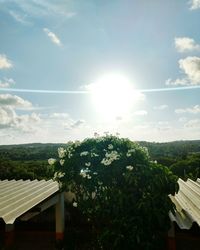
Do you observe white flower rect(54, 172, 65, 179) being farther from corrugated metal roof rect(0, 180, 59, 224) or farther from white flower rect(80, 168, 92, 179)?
corrugated metal roof rect(0, 180, 59, 224)

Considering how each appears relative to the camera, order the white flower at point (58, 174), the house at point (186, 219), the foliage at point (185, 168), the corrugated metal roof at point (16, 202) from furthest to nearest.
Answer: the foliage at point (185, 168)
the white flower at point (58, 174)
the corrugated metal roof at point (16, 202)
the house at point (186, 219)

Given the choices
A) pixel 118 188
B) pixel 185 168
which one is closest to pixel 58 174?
pixel 118 188

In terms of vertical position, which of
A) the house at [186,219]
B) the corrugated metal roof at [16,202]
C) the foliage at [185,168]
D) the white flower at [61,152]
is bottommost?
the house at [186,219]

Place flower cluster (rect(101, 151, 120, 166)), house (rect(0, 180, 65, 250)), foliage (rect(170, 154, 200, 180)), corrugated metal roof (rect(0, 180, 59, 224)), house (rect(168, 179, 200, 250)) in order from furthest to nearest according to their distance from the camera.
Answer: foliage (rect(170, 154, 200, 180)) → flower cluster (rect(101, 151, 120, 166)) → house (rect(0, 180, 65, 250)) → corrugated metal roof (rect(0, 180, 59, 224)) → house (rect(168, 179, 200, 250))

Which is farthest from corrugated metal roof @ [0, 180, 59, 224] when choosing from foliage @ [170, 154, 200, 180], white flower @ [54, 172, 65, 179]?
foliage @ [170, 154, 200, 180]

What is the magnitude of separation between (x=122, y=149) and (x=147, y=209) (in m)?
1.64

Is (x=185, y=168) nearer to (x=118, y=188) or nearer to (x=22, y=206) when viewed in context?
(x=118, y=188)

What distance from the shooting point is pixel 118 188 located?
7523 millimetres

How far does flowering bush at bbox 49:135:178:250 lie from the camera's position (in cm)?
701

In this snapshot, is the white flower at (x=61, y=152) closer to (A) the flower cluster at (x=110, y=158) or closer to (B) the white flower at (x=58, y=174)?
(B) the white flower at (x=58, y=174)

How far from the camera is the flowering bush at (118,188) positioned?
23.0 ft

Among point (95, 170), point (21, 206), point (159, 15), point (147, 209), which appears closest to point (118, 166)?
point (95, 170)

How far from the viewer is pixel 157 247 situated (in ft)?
23.5

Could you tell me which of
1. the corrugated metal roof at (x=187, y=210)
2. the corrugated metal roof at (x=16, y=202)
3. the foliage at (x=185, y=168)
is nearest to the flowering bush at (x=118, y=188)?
the corrugated metal roof at (x=187, y=210)
